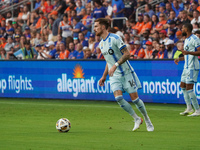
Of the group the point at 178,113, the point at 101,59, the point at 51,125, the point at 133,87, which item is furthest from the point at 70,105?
the point at 133,87

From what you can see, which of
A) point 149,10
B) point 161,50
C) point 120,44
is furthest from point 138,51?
point 120,44

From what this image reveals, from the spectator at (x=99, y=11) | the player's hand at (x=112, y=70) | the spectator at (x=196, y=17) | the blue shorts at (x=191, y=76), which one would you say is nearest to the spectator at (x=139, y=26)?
the spectator at (x=99, y=11)

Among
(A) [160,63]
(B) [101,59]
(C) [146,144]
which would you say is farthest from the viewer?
(B) [101,59]

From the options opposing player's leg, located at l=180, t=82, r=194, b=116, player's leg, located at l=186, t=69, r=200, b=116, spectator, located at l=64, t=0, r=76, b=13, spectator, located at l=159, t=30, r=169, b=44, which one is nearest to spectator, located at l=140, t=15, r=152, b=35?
spectator, located at l=159, t=30, r=169, b=44

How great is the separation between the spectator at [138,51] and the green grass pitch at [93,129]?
2.70m

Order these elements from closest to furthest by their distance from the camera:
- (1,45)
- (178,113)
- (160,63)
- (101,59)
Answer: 1. (178,113)
2. (160,63)
3. (101,59)
4. (1,45)

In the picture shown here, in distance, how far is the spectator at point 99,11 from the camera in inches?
928

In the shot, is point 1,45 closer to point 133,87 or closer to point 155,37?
point 155,37

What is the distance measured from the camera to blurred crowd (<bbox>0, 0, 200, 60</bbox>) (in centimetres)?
1967

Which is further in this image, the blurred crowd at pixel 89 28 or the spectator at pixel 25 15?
the spectator at pixel 25 15

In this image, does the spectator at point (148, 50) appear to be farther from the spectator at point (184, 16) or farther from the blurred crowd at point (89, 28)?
the spectator at point (184, 16)

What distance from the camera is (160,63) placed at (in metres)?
17.9

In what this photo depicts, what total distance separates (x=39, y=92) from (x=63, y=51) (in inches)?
88.7

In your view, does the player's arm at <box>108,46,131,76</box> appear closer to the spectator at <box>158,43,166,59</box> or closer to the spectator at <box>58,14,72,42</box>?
the spectator at <box>158,43,166,59</box>
